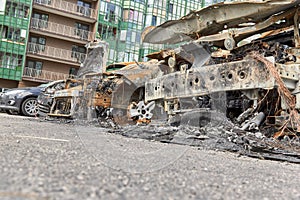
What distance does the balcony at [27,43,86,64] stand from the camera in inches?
1224

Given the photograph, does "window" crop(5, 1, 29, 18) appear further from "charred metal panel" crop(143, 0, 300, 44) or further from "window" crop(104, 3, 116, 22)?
"charred metal panel" crop(143, 0, 300, 44)

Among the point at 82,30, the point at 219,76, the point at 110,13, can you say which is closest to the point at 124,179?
the point at 219,76

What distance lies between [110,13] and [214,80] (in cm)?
3110

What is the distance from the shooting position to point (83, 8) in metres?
33.8

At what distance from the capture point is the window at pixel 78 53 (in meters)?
32.9

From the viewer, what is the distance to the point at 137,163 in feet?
9.14

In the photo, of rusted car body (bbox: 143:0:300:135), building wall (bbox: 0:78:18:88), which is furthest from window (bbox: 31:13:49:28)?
rusted car body (bbox: 143:0:300:135)

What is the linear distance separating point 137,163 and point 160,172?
1.16 ft

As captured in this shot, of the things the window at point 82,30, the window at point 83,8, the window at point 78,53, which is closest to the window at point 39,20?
the window at point 82,30

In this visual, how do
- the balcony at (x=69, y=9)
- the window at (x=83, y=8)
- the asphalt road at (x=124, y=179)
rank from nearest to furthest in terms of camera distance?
the asphalt road at (x=124, y=179) < the balcony at (x=69, y=9) < the window at (x=83, y=8)

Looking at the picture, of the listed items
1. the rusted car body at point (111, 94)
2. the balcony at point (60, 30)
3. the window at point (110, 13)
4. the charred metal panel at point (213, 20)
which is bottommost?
the rusted car body at point (111, 94)

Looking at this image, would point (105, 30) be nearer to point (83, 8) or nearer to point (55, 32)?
point (83, 8)

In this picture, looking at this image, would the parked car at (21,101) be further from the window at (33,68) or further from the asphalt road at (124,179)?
the window at (33,68)

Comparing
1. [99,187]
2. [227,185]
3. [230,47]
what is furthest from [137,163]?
[230,47]
